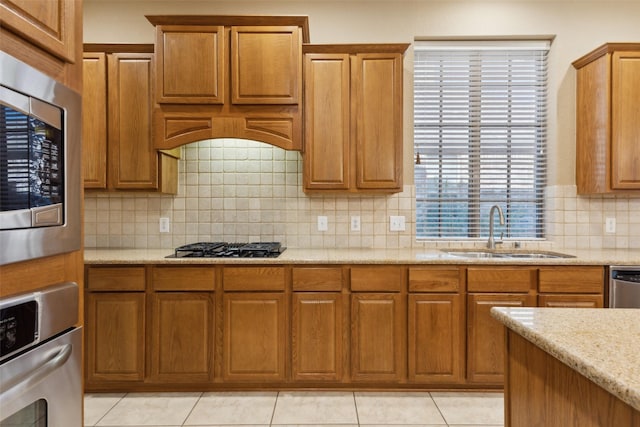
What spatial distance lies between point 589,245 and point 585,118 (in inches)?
39.3

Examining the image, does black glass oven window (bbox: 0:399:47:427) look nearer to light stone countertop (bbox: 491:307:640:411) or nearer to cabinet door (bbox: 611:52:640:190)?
light stone countertop (bbox: 491:307:640:411)

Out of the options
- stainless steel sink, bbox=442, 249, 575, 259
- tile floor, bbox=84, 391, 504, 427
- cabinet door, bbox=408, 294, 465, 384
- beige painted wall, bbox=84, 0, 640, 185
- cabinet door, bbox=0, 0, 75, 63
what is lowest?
tile floor, bbox=84, 391, 504, 427

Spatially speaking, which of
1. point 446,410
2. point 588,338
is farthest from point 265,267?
point 588,338

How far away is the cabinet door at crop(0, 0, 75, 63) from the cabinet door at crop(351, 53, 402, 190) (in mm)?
2019

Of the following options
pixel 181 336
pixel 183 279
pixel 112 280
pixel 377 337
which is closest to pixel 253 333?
pixel 181 336

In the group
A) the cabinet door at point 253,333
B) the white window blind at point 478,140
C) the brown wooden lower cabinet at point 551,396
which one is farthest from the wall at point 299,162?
the brown wooden lower cabinet at point 551,396

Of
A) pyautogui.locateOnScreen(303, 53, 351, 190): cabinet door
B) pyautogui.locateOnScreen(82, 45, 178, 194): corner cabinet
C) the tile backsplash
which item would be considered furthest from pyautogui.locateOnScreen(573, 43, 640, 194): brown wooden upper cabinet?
pyautogui.locateOnScreen(82, 45, 178, 194): corner cabinet

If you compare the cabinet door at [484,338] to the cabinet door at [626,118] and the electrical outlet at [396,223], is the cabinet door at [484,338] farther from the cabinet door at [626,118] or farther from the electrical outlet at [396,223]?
the cabinet door at [626,118]

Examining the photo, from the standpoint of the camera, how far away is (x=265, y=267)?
2621mm

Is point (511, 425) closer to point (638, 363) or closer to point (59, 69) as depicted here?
point (638, 363)

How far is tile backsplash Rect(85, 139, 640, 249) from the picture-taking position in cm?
327

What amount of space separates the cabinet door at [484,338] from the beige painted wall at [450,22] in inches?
50.0

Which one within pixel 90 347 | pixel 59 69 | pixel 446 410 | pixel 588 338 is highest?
pixel 59 69

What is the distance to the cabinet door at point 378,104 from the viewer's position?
2900 millimetres
